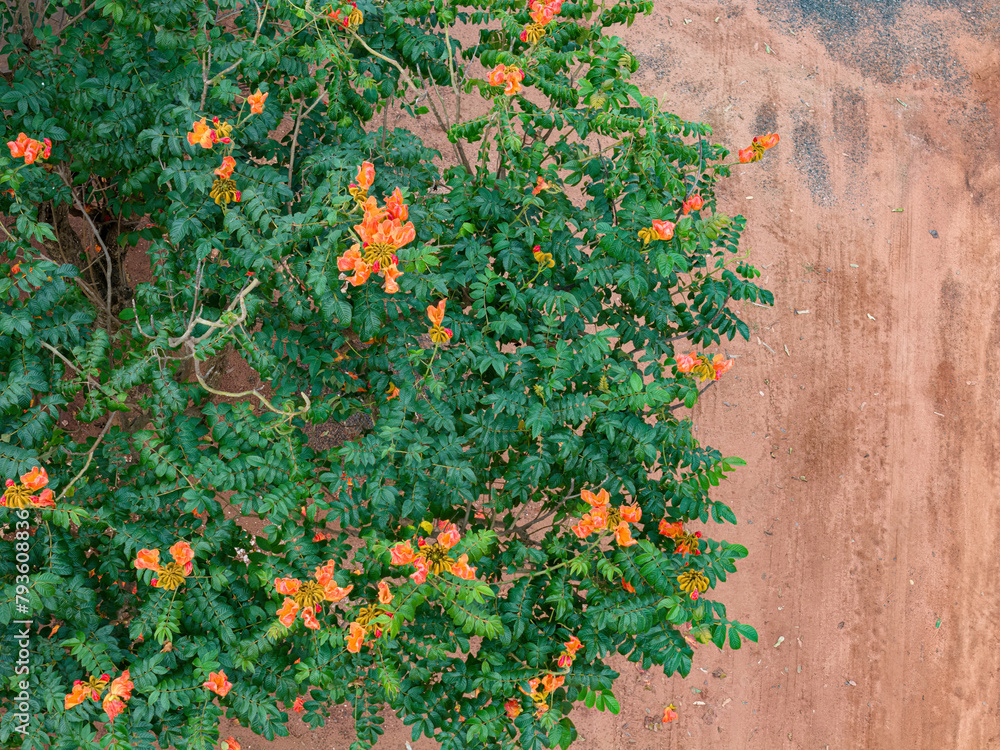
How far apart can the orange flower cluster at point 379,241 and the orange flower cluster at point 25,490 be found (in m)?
1.42

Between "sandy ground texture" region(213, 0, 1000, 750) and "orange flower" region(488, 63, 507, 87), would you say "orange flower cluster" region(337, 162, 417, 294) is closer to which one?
"orange flower" region(488, 63, 507, 87)

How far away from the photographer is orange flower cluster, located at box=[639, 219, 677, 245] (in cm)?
296

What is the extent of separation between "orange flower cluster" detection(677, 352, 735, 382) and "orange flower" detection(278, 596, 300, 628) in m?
1.94

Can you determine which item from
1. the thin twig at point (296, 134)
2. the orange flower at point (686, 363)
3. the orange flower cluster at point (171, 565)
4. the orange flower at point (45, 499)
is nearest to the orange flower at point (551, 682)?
the orange flower at point (686, 363)

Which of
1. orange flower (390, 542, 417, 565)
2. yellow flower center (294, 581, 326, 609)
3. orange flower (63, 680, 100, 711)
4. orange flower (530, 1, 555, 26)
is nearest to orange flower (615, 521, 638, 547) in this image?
orange flower (390, 542, 417, 565)

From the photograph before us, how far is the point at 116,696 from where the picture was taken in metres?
2.71

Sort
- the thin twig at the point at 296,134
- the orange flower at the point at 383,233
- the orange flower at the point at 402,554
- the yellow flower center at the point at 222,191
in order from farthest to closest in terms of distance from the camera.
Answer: the thin twig at the point at 296,134
the yellow flower center at the point at 222,191
the orange flower at the point at 402,554
the orange flower at the point at 383,233

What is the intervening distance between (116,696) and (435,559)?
133 centimetres

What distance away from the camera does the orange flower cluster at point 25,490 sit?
2705 millimetres

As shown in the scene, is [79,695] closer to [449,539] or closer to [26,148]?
[449,539]

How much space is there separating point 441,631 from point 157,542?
1285 mm

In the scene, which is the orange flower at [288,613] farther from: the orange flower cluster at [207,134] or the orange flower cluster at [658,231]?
the orange flower cluster at [658,231]

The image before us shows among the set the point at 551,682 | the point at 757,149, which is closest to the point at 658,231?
the point at 757,149

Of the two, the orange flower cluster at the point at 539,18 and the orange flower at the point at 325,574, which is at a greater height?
the orange flower cluster at the point at 539,18
